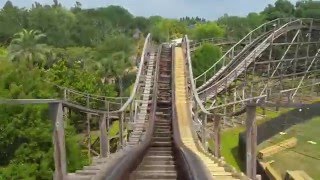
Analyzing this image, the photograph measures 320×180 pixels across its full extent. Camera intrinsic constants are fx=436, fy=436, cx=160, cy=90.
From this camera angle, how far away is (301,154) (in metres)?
16.2

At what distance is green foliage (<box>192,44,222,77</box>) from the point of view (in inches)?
1133

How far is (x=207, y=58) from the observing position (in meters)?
28.9

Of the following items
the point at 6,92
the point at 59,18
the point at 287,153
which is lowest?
the point at 287,153

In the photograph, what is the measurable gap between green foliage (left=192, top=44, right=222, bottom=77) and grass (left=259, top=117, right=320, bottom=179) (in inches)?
397

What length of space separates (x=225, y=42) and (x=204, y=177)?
104ft

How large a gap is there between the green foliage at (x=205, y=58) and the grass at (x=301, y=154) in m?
10.1

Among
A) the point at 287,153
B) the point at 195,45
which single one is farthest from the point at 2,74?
the point at 195,45

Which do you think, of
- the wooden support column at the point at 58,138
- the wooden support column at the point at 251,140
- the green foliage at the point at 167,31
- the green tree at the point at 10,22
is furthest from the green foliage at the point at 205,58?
the green tree at the point at 10,22

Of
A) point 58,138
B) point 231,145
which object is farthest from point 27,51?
point 58,138

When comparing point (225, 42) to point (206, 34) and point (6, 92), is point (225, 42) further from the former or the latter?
point (6, 92)

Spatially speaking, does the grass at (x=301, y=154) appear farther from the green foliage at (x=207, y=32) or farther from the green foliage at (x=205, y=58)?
the green foliage at (x=207, y=32)

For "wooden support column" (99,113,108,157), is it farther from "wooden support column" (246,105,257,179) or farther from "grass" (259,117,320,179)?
"grass" (259,117,320,179)

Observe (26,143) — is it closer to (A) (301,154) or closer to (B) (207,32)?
(A) (301,154)

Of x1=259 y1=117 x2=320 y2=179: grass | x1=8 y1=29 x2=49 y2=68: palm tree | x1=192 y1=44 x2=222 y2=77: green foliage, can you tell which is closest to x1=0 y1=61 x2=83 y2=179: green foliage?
x1=259 y1=117 x2=320 y2=179: grass
